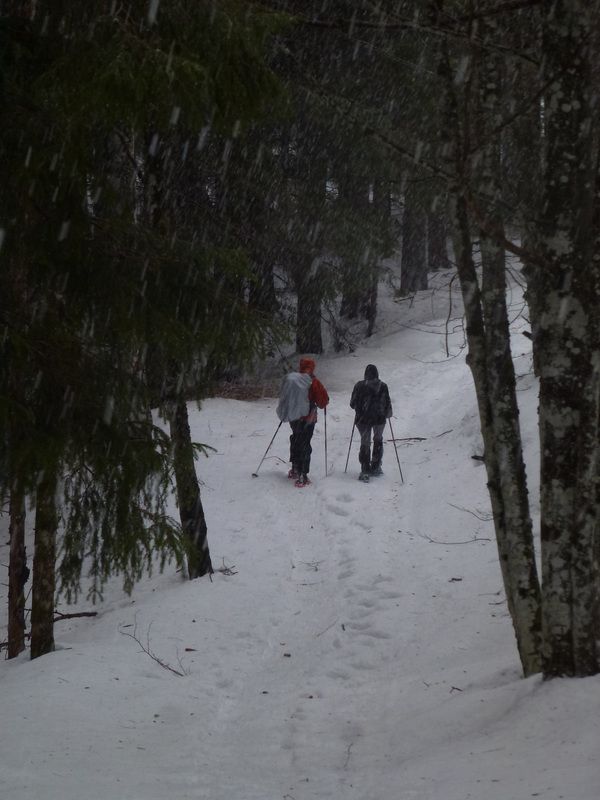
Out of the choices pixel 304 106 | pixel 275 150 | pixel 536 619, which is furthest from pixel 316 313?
pixel 536 619

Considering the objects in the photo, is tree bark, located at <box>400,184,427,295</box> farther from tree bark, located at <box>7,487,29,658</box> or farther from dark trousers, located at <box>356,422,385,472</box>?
tree bark, located at <box>7,487,29,658</box>

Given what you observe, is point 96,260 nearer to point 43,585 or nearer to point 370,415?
point 43,585

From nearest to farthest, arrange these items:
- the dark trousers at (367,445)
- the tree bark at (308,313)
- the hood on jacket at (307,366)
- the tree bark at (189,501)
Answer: the tree bark at (189,501)
the dark trousers at (367,445)
the hood on jacket at (307,366)
the tree bark at (308,313)

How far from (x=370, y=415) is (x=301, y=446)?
132 cm

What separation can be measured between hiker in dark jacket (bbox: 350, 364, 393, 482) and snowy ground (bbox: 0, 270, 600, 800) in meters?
0.46

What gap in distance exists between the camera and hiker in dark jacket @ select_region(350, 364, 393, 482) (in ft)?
39.4

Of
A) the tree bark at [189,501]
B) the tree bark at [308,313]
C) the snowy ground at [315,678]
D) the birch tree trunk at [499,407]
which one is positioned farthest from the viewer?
the tree bark at [308,313]

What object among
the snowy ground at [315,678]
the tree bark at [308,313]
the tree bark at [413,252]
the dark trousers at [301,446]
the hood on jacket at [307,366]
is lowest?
the snowy ground at [315,678]

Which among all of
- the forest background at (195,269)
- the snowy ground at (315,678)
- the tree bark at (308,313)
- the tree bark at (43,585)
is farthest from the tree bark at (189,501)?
the tree bark at (308,313)

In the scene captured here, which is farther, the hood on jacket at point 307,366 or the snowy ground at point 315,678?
the hood on jacket at point 307,366

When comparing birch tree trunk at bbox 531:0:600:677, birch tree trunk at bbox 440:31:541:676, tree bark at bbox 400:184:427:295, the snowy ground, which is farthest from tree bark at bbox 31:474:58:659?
tree bark at bbox 400:184:427:295

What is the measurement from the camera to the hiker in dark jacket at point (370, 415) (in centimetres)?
1202

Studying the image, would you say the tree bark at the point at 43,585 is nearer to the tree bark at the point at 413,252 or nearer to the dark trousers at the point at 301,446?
the dark trousers at the point at 301,446

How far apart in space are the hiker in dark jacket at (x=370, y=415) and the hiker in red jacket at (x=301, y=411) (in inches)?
26.4
